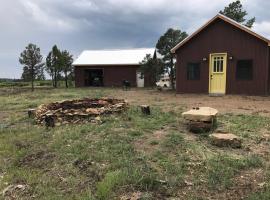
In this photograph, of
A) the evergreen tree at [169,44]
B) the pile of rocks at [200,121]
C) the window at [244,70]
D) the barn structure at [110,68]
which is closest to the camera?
the pile of rocks at [200,121]

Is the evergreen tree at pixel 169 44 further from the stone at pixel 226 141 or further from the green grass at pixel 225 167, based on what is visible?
the green grass at pixel 225 167

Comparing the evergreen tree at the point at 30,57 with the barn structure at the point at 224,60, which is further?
the evergreen tree at the point at 30,57

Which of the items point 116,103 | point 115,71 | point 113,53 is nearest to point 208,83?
point 116,103

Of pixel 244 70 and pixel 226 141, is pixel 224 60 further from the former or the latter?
pixel 226 141

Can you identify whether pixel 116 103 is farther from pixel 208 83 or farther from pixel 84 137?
pixel 208 83

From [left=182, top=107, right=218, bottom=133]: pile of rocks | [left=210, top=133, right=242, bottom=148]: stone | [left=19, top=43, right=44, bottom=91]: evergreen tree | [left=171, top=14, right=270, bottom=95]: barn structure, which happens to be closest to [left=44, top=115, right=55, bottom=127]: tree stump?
[left=182, top=107, right=218, bottom=133]: pile of rocks

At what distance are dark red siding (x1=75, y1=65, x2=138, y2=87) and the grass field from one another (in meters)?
22.1

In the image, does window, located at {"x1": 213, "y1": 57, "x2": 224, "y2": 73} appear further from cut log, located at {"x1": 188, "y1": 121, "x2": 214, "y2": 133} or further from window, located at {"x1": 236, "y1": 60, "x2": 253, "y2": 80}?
cut log, located at {"x1": 188, "y1": 121, "x2": 214, "y2": 133}

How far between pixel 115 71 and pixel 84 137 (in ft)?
77.6

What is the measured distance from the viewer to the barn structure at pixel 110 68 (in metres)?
30.1

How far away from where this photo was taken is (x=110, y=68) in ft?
100

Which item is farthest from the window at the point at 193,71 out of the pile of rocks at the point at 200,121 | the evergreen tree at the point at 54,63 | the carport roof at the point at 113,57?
the evergreen tree at the point at 54,63

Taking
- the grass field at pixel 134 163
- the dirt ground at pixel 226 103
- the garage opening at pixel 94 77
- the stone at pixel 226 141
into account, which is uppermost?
the garage opening at pixel 94 77

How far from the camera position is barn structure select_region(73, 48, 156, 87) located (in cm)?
3011
